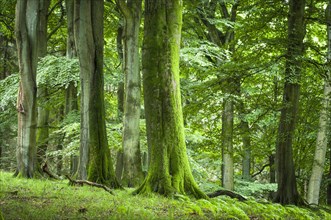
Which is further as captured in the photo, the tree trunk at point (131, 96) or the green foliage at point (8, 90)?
the green foliage at point (8, 90)

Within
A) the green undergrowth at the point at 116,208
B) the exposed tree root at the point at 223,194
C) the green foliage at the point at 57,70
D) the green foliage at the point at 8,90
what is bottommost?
the exposed tree root at the point at 223,194

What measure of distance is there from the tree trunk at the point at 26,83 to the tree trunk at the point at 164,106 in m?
4.92

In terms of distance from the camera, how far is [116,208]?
264 inches

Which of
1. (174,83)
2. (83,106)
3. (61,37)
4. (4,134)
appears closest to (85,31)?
(83,106)

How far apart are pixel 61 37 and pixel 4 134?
22.4 ft

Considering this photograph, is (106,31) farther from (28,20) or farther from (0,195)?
(0,195)

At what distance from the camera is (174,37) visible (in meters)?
8.98

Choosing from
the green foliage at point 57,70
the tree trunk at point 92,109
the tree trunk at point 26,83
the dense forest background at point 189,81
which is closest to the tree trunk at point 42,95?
the dense forest background at point 189,81

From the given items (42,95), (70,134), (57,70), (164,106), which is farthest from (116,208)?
(42,95)

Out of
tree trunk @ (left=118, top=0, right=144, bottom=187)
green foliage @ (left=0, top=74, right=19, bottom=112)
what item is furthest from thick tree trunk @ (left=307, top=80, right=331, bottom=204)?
green foliage @ (left=0, top=74, right=19, bottom=112)

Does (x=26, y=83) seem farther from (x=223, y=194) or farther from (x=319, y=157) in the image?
(x=319, y=157)

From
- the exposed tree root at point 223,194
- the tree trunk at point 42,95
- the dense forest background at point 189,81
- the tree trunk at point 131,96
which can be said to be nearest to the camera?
the exposed tree root at point 223,194

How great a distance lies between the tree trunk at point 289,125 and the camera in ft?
37.9

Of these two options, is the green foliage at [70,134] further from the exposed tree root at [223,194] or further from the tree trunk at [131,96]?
the exposed tree root at [223,194]
